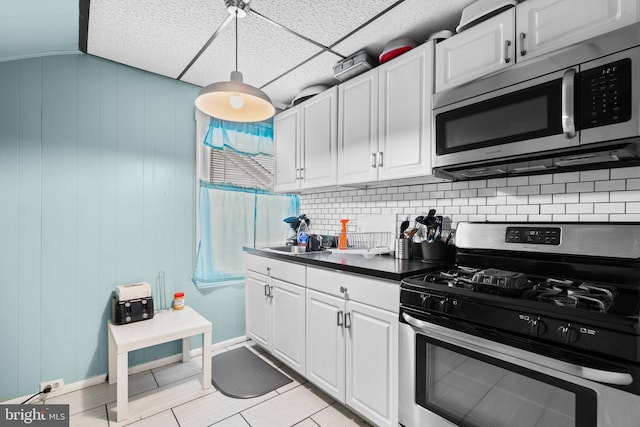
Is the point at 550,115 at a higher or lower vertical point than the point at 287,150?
lower

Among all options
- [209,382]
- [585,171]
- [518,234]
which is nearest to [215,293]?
[209,382]

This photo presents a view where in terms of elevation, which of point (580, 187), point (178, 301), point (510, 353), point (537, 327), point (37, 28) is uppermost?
point (37, 28)

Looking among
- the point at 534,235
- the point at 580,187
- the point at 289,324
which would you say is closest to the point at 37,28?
the point at 289,324

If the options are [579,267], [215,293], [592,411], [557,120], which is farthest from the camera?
[215,293]

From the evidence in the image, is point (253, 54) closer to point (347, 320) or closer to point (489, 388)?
point (347, 320)

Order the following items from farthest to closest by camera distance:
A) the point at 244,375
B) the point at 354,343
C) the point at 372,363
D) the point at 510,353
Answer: the point at 244,375 → the point at 354,343 → the point at 372,363 → the point at 510,353

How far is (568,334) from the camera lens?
1.00 meters

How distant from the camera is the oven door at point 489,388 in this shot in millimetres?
971

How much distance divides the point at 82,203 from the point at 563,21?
3.01 metres

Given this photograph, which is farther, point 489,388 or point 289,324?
Answer: point 289,324

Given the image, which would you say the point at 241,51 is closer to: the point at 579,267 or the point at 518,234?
the point at 518,234

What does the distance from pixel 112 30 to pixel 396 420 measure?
278cm

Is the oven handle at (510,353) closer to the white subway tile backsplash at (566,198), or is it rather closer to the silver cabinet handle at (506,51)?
the white subway tile backsplash at (566,198)

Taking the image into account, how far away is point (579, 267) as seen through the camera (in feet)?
4.73
